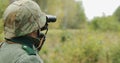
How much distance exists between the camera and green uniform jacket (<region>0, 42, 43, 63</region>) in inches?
136

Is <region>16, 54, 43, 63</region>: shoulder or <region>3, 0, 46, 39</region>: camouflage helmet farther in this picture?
<region>3, 0, 46, 39</region>: camouflage helmet

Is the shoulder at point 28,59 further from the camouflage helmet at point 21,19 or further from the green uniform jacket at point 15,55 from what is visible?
the camouflage helmet at point 21,19

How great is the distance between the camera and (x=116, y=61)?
14258 mm

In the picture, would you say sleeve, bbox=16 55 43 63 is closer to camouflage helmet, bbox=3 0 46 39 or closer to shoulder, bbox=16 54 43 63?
shoulder, bbox=16 54 43 63

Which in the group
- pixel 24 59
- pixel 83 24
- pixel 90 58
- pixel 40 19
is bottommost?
pixel 83 24

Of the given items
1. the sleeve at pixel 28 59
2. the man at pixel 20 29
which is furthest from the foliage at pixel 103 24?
the sleeve at pixel 28 59

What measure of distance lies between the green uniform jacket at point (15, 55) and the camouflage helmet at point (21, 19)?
10 centimetres

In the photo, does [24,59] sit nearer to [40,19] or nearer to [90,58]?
[40,19]

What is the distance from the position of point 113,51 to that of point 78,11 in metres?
81.2

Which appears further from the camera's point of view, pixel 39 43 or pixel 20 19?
pixel 39 43

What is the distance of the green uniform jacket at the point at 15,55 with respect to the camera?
3.45m

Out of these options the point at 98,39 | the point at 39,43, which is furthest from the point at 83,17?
the point at 39,43

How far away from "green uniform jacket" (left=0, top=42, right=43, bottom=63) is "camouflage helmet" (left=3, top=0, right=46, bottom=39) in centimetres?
10

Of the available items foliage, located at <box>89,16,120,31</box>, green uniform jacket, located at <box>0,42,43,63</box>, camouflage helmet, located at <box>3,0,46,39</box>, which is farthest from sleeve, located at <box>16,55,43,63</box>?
foliage, located at <box>89,16,120,31</box>
